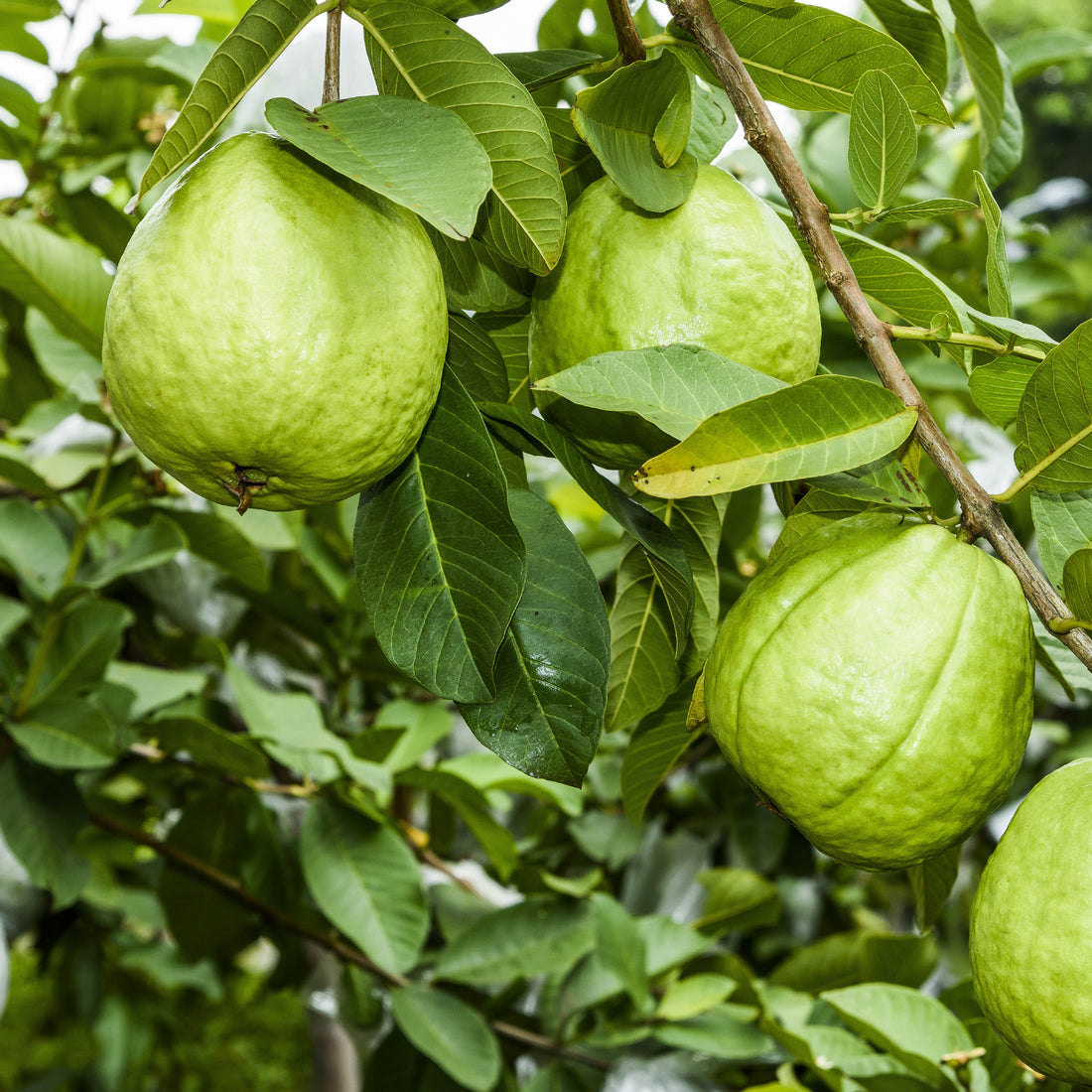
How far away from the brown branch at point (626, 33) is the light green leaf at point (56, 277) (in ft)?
2.21

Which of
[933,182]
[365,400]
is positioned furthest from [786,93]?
[933,182]

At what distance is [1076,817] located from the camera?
477 mm

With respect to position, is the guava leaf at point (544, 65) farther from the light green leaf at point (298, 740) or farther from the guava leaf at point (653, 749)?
the light green leaf at point (298, 740)

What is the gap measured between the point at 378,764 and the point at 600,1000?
15.5 inches

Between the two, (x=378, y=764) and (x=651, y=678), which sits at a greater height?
(x=651, y=678)

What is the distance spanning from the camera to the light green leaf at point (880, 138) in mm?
577

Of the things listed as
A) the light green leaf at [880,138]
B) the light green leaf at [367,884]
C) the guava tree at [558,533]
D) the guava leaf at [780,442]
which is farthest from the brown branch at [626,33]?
the light green leaf at [367,884]

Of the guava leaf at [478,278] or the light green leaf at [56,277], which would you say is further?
Result: the light green leaf at [56,277]

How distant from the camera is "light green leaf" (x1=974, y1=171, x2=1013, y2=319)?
0.57 m

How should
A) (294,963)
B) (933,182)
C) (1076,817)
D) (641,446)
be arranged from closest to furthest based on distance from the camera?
(1076,817)
(641,446)
(294,963)
(933,182)

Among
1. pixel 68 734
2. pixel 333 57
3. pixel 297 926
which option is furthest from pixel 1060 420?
pixel 297 926

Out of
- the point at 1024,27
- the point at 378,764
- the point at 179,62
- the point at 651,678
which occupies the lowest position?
the point at 1024,27

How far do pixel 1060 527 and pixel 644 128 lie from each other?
12.6 inches

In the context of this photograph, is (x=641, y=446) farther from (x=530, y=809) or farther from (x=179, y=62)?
(x=530, y=809)
